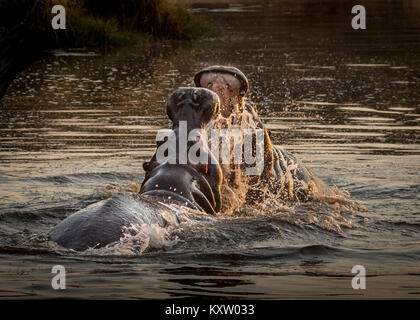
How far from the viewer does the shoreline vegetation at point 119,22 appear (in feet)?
82.9

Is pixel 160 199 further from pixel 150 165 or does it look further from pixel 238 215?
pixel 238 215

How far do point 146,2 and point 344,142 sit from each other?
16.3 meters

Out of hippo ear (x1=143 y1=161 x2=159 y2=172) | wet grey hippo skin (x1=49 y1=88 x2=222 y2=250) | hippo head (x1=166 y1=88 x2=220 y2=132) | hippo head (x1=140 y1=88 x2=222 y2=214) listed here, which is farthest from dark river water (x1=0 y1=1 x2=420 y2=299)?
hippo head (x1=166 y1=88 x2=220 y2=132)

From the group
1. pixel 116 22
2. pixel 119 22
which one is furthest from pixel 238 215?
pixel 119 22

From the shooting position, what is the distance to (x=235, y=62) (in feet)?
71.4

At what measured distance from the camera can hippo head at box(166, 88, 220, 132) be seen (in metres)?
6.76

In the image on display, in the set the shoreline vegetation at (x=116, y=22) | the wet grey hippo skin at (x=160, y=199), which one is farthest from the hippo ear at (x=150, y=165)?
the shoreline vegetation at (x=116, y=22)

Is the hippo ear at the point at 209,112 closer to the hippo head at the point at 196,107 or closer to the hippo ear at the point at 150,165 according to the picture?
the hippo head at the point at 196,107

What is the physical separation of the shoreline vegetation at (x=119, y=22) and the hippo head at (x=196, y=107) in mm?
17700

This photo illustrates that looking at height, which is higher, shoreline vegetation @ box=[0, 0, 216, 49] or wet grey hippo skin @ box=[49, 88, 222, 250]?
shoreline vegetation @ box=[0, 0, 216, 49]

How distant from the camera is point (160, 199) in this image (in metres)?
6.46

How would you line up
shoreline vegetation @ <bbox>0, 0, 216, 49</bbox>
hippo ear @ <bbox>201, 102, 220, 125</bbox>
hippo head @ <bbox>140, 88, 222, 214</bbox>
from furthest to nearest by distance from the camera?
shoreline vegetation @ <bbox>0, 0, 216, 49</bbox>
hippo ear @ <bbox>201, 102, 220, 125</bbox>
hippo head @ <bbox>140, 88, 222, 214</bbox>

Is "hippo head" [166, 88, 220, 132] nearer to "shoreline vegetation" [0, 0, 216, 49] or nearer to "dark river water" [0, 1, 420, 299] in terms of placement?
"dark river water" [0, 1, 420, 299]
